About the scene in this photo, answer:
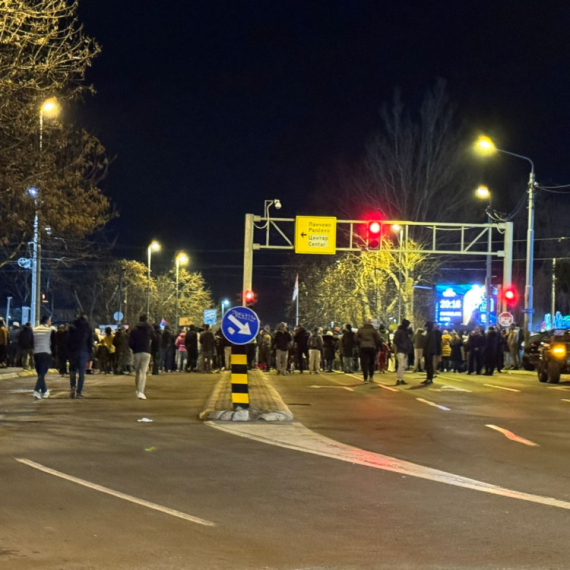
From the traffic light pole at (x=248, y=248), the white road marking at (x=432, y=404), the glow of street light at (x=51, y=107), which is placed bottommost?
the white road marking at (x=432, y=404)

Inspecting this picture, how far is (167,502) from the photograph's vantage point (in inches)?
338

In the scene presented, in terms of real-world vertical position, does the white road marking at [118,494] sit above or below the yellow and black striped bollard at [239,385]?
below

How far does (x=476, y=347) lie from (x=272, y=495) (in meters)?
24.9

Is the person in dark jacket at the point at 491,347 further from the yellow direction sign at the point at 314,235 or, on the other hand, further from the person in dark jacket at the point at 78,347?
the person in dark jacket at the point at 78,347

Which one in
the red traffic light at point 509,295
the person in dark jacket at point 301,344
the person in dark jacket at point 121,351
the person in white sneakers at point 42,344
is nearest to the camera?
the person in white sneakers at point 42,344

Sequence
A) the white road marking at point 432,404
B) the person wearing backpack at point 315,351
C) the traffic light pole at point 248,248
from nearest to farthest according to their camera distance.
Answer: the white road marking at point 432,404
the person wearing backpack at point 315,351
the traffic light pole at point 248,248

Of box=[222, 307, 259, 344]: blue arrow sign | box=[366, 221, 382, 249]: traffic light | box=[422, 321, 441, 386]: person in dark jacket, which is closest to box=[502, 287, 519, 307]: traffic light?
box=[366, 221, 382, 249]: traffic light

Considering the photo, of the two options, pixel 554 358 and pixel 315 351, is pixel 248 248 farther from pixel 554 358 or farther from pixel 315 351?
pixel 554 358

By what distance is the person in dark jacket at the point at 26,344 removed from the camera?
29.0 metres

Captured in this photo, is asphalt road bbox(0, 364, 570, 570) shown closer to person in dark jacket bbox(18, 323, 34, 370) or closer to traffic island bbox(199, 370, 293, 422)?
traffic island bbox(199, 370, 293, 422)

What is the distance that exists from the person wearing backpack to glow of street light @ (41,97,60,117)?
14868 mm

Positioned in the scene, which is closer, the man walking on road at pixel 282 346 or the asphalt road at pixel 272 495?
the asphalt road at pixel 272 495

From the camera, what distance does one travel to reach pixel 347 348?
33.9 metres

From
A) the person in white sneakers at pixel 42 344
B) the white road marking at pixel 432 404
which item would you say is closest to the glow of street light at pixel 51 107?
the person in white sneakers at pixel 42 344
